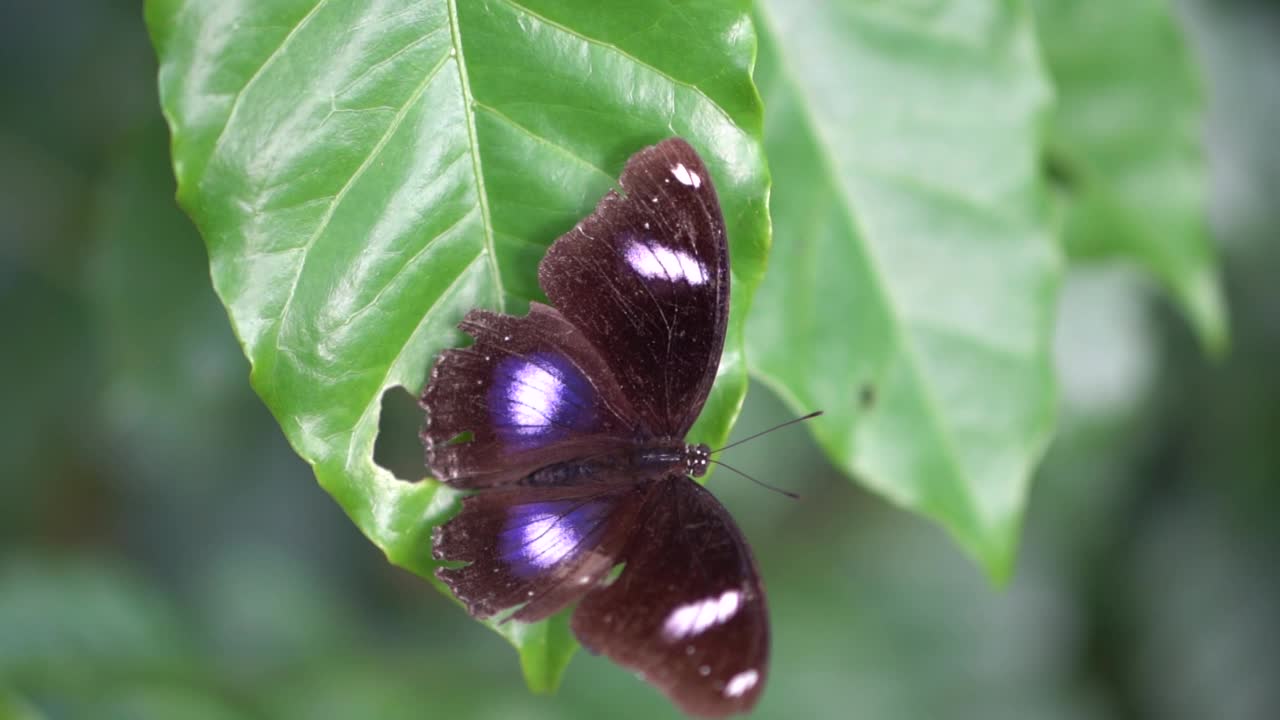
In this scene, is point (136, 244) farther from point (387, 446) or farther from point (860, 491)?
point (860, 491)

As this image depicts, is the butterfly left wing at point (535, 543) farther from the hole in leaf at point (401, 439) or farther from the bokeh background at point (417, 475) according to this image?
the hole in leaf at point (401, 439)

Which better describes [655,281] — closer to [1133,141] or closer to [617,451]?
[617,451]

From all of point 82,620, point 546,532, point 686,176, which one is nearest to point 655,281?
point 686,176

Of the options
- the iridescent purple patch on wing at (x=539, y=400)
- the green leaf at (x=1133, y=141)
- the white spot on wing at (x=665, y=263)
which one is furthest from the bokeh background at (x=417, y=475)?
the white spot on wing at (x=665, y=263)

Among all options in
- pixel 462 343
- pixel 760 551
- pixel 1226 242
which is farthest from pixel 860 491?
pixel 462 343

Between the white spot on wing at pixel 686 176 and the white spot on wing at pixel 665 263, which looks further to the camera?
the white spot on wing at pixel 665 263

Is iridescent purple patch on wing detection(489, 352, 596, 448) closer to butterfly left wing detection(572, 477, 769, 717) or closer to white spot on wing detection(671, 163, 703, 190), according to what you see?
butterfly left wing detection(572, 477, 769, 717)
